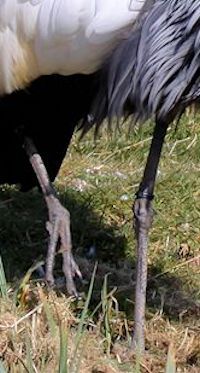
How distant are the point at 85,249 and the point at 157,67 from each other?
1200 mm

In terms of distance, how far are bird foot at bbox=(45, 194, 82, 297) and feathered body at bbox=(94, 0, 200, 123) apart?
521mm

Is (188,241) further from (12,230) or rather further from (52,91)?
(52,91)

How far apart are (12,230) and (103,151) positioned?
82 centimetres

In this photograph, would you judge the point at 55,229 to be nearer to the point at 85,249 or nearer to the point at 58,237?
the point at 58,237

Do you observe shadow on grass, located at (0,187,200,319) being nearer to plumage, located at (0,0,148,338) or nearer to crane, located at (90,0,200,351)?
plumage, located at (0,0,148,338)

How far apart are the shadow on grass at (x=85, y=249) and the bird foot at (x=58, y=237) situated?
12cm

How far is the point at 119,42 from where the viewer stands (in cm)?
327

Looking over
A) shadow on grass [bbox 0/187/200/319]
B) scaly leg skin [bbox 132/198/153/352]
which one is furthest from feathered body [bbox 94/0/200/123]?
shadow on grass [bbox 0/187/200/319]

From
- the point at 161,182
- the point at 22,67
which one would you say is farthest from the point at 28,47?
the point at 161,182

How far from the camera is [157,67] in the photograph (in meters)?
3.24

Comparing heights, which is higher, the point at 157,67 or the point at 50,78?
the point at 50,78

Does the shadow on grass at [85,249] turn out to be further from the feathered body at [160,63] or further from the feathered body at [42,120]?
Answer: the feathered body at [160,63]

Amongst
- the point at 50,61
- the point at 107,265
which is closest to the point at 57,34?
A: the point at 50,61

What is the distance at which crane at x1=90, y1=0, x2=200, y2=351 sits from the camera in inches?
126
